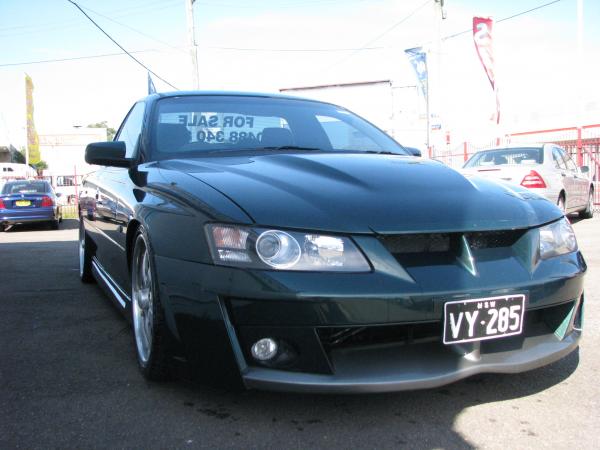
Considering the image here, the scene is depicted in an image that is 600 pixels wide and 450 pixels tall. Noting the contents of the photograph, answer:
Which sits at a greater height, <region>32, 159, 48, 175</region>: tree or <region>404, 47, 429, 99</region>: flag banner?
<region>404, 47, 429, 99</region>: flag banner

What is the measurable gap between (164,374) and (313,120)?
75.2 inches

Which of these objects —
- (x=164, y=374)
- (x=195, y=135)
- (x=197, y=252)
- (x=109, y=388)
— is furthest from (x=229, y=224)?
(x=195, y=135)

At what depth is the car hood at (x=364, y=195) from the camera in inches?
85.0

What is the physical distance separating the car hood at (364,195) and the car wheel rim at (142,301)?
0.48 m

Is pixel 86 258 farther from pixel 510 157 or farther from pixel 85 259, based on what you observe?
pixel 510 157

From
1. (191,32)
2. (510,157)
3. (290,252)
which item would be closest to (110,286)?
(290,252)

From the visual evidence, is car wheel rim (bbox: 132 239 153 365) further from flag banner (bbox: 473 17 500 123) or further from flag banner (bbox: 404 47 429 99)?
flag banner (bbox: 404 47 429 99)

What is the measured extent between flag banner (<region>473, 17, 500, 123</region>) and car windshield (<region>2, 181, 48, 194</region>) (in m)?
13.2

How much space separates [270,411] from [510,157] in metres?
8.41

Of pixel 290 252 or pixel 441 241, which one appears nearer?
pixel 290 252

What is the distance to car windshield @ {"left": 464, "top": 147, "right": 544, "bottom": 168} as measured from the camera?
9.53 metres

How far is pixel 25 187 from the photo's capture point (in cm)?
1434

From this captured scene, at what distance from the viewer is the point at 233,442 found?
2084 millimetres

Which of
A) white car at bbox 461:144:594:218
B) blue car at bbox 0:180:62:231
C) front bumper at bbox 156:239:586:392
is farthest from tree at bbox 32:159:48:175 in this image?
front bumper at bbox 156:239:586:392
